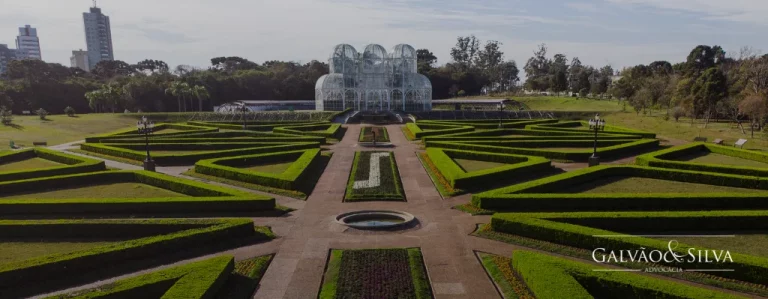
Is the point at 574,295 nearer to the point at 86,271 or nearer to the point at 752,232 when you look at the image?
the point at 752,232

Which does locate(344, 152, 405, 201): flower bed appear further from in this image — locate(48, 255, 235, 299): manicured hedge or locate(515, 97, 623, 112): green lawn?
locate(515, 97, 623, 112): green lawn

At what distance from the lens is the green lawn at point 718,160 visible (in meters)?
30.0

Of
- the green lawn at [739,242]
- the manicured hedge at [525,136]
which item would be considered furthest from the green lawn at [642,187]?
the manicured hedge at [525,136]

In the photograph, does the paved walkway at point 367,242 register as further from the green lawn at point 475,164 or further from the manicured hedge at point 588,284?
the green lawn at point 475,164

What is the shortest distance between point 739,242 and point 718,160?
19.1 metres

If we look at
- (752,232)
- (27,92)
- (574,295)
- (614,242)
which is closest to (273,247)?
(574,295)

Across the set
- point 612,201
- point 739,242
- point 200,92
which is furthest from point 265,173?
point 200,92

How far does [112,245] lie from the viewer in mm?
14641

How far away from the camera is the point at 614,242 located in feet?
48.1

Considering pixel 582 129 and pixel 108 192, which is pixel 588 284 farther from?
pixel 582 129

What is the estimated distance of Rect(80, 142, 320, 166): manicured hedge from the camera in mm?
31234

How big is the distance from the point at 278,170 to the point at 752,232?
23.3 meters

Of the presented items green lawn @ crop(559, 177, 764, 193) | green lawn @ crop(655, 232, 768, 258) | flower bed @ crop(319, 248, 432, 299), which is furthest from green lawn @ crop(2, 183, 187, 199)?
green lawn @ crop(655, 232, 768, 258)

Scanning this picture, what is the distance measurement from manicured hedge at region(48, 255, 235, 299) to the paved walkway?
1.22 meters
